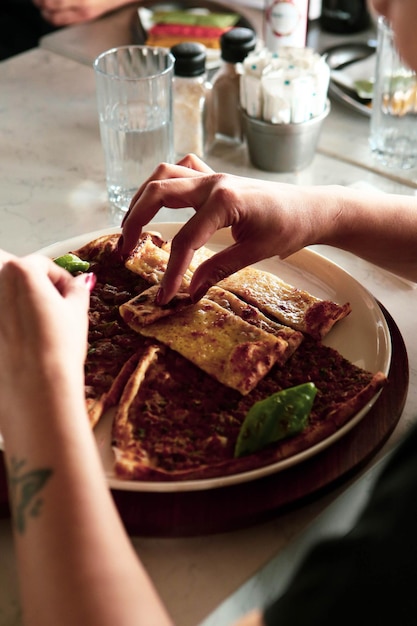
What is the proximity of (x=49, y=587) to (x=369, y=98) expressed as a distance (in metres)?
1.90

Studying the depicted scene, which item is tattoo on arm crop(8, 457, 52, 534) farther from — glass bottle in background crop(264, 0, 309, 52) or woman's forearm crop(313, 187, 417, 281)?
glass bottle in background crop(264, 0, 309, 52)

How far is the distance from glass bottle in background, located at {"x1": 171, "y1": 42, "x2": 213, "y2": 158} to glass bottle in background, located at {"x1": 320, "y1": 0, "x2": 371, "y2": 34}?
0.99 metres

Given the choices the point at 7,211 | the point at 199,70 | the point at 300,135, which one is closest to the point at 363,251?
the point at 300,135

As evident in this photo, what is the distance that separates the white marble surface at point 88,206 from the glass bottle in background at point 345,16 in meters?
0.64

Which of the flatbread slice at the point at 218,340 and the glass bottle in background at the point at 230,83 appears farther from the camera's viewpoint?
the glass bottle in background at the point at 230,83

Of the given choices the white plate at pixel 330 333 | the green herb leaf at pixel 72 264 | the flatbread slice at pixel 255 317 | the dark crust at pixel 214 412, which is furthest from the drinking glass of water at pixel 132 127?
the dark crust at pixel 214 412

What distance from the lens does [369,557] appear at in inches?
33.1

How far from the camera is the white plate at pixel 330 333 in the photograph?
1.09 m

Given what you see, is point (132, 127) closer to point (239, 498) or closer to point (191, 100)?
point (191, 100)

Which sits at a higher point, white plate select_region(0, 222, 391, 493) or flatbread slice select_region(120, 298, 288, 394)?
flatbread slice select_region(120, 298, 288, 394)

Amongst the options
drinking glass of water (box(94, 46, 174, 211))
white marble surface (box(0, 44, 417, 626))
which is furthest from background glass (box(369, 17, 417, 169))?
drinking glass of water (box(94, 46, 174, 211))

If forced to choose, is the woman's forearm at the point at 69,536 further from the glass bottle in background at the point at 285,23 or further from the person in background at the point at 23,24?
the person in background at the point at 23,24

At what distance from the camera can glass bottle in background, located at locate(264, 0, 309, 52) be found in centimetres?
215

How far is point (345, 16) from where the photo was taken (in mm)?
2779
